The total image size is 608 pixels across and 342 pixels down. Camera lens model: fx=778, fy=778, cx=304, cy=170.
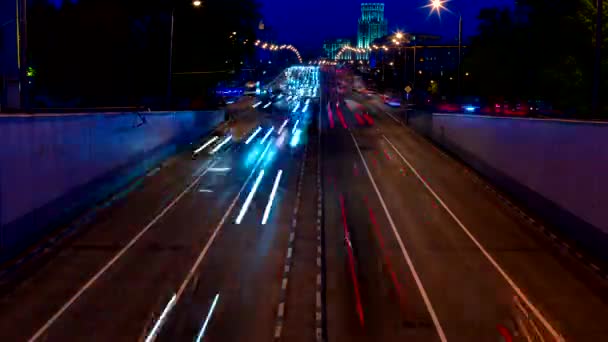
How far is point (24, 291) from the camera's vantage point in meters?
17.3

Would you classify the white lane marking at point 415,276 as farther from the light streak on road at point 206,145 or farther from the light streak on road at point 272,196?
the light streak on road at point 206,145

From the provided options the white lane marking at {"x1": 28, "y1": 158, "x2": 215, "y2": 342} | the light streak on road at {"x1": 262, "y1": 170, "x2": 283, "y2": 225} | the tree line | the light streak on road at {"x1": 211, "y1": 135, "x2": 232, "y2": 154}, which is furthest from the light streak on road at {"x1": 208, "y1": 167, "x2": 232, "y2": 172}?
the tree line

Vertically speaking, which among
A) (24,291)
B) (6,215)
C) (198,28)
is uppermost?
(198,28)

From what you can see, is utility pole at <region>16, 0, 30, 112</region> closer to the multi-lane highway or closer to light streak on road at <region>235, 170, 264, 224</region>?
the multi-lane highway

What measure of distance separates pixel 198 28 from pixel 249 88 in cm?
5081

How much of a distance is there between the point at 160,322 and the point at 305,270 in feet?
16.7

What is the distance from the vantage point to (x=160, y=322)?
586 inches

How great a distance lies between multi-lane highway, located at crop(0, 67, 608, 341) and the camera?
580 inches

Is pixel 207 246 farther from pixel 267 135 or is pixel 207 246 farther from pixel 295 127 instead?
pixel 295 127

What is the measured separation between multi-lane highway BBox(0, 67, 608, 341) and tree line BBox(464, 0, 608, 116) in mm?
23997

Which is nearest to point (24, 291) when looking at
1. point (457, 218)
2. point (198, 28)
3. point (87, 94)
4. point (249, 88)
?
point (457, 218)

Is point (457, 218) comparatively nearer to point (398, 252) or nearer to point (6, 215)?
point (398, 252)

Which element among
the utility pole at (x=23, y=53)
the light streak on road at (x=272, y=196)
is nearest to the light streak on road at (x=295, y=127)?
the light streak on road at (x=272, y=196)

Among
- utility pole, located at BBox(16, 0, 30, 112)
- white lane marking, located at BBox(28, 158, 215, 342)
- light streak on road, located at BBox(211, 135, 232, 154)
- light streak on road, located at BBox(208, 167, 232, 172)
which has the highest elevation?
utility pole, located at BBox(16, 0, 30, 112)
